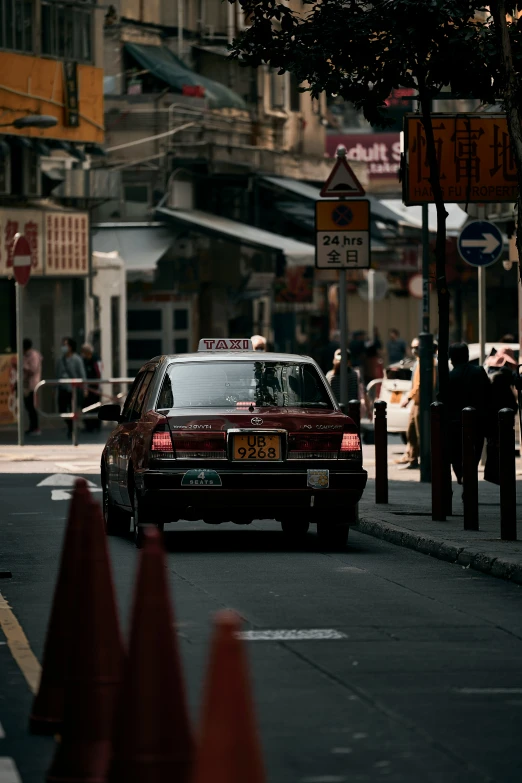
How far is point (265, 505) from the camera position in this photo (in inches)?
562

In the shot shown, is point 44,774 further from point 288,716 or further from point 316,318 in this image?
point 316,318

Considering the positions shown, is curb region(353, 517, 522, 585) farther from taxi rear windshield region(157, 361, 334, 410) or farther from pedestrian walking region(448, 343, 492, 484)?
pedestrian walking region(448, 343, 492, 484)

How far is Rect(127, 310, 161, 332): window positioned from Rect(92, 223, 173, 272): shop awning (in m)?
2.09

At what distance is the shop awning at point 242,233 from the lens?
4372 centimetres

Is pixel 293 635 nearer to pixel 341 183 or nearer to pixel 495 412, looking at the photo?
pixel 341 183

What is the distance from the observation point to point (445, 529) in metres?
15.6

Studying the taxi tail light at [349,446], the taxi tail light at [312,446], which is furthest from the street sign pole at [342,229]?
the taxi tail light at [312,446]

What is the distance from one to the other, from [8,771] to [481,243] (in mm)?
17313

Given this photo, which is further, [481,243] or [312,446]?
[481,243]

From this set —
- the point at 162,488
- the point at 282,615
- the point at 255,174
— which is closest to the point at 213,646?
the point at 282,615

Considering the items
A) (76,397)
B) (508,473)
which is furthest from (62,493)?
(76,397)

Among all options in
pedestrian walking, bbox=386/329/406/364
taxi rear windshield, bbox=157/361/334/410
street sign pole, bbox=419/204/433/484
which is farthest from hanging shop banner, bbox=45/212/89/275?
taxi rear windshield, bbox=157/361/334/410

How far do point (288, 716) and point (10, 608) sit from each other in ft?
12.3

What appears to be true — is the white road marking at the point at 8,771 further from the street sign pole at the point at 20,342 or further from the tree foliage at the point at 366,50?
the street sign pole at the point at 20,342
